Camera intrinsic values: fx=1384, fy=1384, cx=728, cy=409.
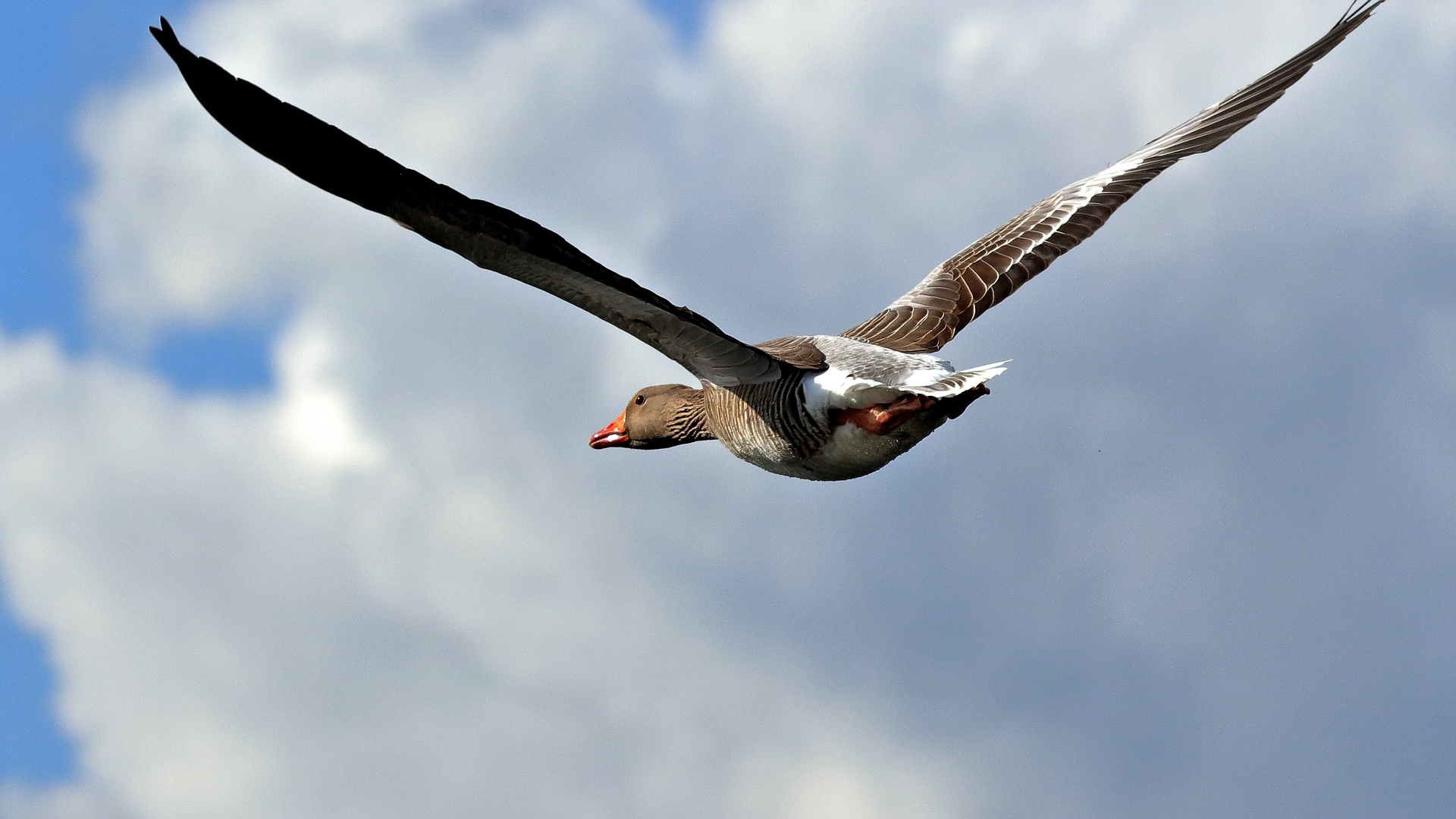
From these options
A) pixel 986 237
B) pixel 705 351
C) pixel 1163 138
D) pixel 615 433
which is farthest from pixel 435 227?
pixel 1163 138

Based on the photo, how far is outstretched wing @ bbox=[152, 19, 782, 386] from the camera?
652 cm

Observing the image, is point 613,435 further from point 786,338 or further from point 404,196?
point 404,196

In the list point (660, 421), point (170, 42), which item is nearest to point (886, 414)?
point (660, 421)

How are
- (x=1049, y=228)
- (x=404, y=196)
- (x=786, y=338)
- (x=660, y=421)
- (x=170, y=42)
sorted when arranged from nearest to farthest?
(x=170, y=42) < (x=404, y=196) < (x=786, y=338) < (x=660, y=421) < (x=1049, y=228)

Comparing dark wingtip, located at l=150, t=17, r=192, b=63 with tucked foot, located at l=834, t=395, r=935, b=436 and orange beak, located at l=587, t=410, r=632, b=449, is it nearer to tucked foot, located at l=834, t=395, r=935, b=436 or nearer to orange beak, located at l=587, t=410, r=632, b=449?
tucked foot, located at l=834, t=395, r=935, b=436

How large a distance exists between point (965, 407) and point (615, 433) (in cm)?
364

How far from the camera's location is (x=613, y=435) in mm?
11867

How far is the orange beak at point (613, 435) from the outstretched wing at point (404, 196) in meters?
3.38

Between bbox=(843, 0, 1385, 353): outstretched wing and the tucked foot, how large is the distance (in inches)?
64.8

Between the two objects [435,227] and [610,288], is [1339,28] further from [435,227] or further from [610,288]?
[435,227]

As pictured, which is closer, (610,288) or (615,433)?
(610,288)

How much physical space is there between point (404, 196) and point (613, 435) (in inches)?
198

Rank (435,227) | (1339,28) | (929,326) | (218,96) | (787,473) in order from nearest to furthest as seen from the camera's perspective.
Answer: (218,96)
(435,227)
(787,473)
(929,326)
(1339,28)

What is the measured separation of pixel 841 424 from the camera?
9.48 meters
